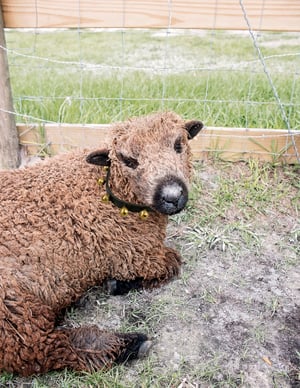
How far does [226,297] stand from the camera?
328 centimetres

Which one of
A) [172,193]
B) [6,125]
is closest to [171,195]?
[172,193]

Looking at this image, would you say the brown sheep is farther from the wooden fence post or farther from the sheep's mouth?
the wooden fence post

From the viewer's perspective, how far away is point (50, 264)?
2.94 m

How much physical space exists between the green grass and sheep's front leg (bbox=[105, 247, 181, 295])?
1610 mm

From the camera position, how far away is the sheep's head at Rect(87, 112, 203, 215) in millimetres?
2885

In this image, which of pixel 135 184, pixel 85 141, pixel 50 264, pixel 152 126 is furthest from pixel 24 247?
pixel 85 141

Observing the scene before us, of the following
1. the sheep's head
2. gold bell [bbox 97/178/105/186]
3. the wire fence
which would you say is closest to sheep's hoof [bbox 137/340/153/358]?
the sheep's head

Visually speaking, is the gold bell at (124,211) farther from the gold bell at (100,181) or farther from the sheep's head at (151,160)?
the gold bell at (100,181)

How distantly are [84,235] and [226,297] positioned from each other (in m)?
1.02

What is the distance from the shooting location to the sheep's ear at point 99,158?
3004mm

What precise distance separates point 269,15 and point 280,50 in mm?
4957

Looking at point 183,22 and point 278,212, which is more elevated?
point 183,22

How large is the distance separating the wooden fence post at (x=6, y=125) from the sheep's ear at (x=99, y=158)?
1488 millimetres

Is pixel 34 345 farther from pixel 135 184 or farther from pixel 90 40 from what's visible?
pixel 90 40
